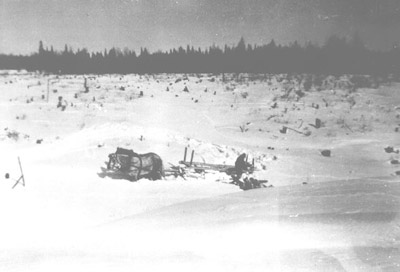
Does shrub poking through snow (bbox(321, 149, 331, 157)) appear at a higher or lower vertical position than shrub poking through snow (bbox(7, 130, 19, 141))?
lower

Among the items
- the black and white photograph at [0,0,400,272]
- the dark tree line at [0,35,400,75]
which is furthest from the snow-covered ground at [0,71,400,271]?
the dark tree line at [0,35,400,75]

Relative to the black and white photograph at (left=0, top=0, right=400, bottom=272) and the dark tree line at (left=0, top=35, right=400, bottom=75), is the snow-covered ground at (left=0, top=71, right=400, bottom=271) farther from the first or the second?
the dark tree line at (left=0, top=35, right=400, bottom=75)

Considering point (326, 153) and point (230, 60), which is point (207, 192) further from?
point (230, 60)

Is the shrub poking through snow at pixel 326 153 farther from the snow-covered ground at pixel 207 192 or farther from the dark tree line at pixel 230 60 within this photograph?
the dark tree line at pixel 230 60

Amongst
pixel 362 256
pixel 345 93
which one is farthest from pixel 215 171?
pixel 345 93

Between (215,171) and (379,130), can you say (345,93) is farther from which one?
(215,171)

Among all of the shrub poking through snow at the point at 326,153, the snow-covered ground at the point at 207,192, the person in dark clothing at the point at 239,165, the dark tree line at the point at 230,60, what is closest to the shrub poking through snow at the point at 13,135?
the snow-covered ground at the point at 207,192

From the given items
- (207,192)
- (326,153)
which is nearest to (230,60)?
(326,153)
